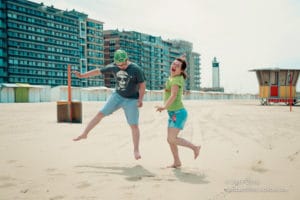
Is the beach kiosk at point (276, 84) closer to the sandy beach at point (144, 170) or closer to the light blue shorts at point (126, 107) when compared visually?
Answer: the sandy beach at point (144, 170)

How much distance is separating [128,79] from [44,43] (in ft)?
241

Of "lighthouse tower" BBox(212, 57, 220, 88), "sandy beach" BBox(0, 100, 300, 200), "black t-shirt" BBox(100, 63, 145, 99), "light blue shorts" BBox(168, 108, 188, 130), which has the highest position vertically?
"lighthouse tower" BBox(212, 57, 220, 88)

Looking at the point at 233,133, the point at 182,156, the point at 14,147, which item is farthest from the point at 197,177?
the point at 233,133

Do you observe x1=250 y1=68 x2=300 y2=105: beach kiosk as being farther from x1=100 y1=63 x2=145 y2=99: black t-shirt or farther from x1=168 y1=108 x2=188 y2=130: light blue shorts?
x1=168 y1=108 x2=188 y2=130: light blue shorts

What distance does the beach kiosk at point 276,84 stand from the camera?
27016 mm

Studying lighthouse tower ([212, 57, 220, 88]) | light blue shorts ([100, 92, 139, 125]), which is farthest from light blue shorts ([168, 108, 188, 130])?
lighthouse tower ([212, 57, 220, 88])

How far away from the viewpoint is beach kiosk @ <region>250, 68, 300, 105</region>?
1064 inches

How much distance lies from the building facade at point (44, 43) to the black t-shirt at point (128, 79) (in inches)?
2540

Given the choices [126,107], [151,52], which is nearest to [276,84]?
[126,107]

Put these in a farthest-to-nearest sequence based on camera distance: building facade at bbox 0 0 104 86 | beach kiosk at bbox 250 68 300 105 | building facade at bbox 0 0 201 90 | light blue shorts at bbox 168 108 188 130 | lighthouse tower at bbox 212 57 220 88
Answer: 1. lighthouse tower at bbox 212 57 220 88
2. building facade at bbox 0 0 201 90
3. building facade at bbox 0 0 104 86
4. beach kiosk at bbox 250 68 300 105
5. light blue shorts at bbox 168 108 188 130

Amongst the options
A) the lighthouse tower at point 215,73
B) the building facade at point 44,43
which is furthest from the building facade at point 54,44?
the lighthouse tower at point 215,73

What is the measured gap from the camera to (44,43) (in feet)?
239

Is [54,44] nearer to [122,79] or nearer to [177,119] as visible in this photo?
[122,79]

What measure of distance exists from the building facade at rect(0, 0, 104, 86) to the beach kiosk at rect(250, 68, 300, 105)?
51.8m
